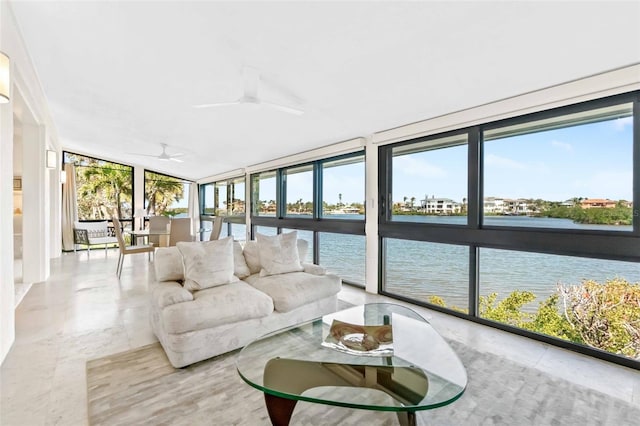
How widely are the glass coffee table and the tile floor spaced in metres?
1.07

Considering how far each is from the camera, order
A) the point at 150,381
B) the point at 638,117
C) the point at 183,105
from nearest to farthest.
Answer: the point at 150,381 → the point at 638,117 → the point at 183,105

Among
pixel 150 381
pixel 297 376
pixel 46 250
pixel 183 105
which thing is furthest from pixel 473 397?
pixel 46 250

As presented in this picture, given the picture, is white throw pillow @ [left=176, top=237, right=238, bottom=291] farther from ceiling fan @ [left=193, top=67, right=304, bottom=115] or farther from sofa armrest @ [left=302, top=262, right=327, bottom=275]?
ceiling fan @ [left=193, top=67, right=304, bottom=115]

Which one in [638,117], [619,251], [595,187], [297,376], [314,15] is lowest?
[297,376]

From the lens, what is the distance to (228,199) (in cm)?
862

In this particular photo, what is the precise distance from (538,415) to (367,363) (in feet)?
3.50

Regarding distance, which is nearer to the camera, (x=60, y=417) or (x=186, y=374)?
(x=60, y=417)

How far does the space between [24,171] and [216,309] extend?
447 centimetres

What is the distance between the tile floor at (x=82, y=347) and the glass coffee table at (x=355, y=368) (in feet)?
3.50

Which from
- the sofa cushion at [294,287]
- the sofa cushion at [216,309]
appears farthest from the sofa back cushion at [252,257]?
the sofa cushion at [216,309]

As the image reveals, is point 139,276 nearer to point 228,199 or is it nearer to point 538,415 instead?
point 228,199

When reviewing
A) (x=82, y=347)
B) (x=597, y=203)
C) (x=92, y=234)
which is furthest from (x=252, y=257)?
(x=92, y=234)

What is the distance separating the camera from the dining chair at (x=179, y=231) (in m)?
5.36

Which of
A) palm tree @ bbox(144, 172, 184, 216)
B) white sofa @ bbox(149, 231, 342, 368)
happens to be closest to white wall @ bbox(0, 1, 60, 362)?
white sofa @ bbox(149, 231, 342, 368)
